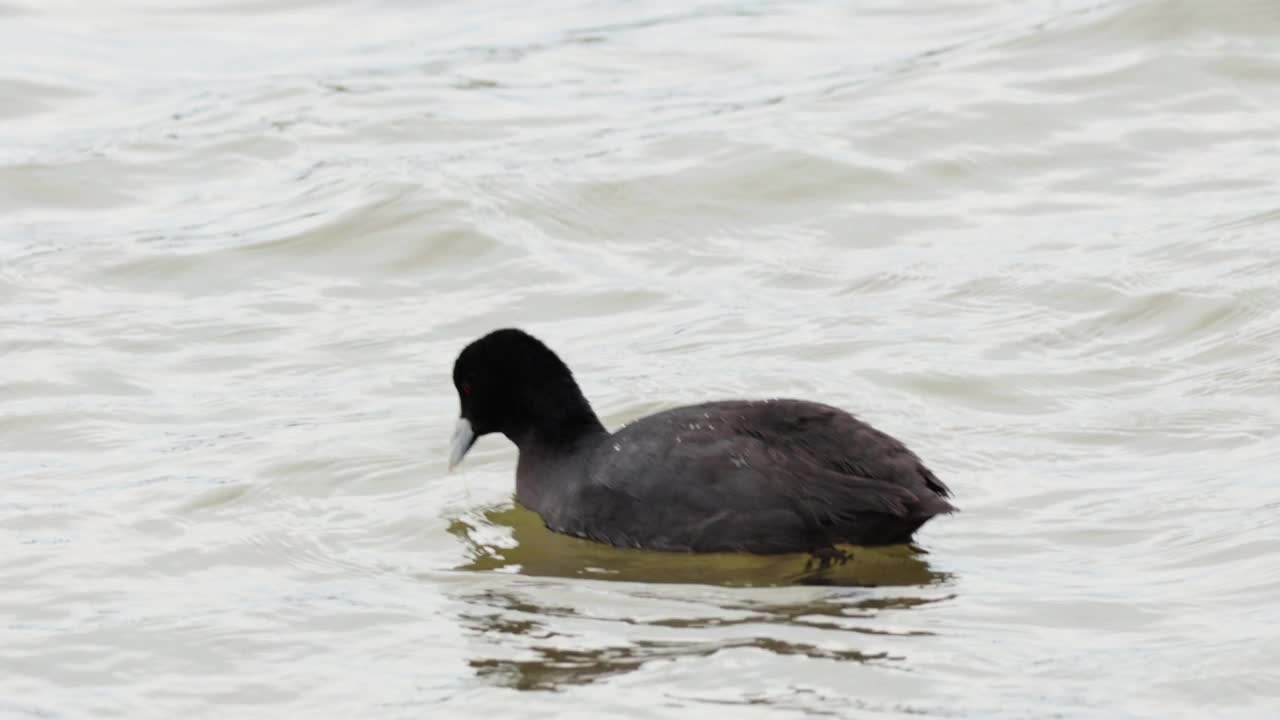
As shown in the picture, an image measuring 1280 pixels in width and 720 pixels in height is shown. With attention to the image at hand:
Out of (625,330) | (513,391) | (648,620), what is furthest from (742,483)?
(625,330)

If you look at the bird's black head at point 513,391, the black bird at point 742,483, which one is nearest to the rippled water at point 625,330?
the black bird at point 742,483

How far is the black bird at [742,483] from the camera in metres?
7.81

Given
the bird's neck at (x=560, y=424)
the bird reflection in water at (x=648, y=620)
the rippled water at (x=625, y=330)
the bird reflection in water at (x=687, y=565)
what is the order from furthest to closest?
the bird's neck at (x=560, y=424) < the bird reflection in water at (x=687, y=565) < the rippled water at (x=625, y=330) < the bird reflection in water at (x=648, y=620)

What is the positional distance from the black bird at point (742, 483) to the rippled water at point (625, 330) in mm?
138

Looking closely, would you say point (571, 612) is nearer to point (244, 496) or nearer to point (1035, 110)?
point (244, 496)

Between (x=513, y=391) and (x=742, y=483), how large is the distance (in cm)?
142

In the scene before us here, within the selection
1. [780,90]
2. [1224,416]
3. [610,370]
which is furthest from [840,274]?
[780,90]

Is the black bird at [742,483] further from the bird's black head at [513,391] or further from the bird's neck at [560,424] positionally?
the bird's black head at [513,391]

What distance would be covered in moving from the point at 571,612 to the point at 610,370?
3269 mm

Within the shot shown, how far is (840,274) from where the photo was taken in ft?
39.6

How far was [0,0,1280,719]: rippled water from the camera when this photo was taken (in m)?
7.01

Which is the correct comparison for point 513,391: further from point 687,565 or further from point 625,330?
point 625,330

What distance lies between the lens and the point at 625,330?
1126 centimetres

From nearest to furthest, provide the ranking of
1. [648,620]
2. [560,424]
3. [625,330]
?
[648,620], [560,424], [625,330]
